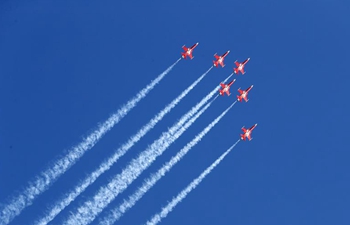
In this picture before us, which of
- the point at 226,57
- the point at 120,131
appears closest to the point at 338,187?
the point at 226,57

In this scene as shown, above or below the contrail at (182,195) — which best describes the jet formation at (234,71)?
above

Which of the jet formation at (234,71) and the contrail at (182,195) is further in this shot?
the jet formation at (234,71)

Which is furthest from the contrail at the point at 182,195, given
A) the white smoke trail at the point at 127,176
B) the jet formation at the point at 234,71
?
the white smoke trail at the point at 127,176

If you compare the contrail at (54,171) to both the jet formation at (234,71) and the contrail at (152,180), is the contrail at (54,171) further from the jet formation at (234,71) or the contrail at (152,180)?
the jet formation at (234,71)

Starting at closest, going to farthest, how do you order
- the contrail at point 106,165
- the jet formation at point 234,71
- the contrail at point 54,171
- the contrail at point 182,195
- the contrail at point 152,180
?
the contrail at point 54,171 → the contrail at point 106,165 → the contrail at point 152,180 → the contrail at point 182,195 → the jet formation at point 234,71

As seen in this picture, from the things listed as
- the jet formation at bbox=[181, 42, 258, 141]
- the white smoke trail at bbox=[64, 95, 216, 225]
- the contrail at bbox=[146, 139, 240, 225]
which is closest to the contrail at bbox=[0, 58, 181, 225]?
the white smoke trail at bbox=[64, 95, 216, 225]

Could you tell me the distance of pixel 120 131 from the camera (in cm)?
4684

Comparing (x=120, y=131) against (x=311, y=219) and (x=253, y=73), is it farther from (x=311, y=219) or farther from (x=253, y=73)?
(x=311, y=219)

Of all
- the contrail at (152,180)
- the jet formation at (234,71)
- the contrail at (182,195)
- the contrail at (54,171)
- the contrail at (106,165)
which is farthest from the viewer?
the jet formation at (234,71)

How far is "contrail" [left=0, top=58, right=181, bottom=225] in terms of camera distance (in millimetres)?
44188

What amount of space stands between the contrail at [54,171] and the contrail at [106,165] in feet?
4.52

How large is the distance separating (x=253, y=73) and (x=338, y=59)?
6.45m

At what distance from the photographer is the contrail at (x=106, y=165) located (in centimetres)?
4431

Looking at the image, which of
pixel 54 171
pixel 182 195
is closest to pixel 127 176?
pixel 182 195
